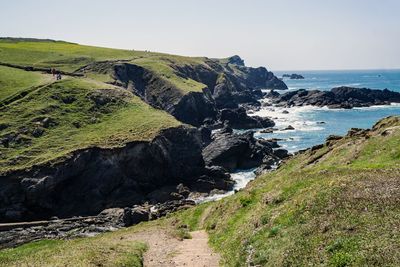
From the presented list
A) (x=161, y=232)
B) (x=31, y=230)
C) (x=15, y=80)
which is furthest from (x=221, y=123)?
(x=161, y=232)

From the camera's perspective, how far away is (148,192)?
245ft

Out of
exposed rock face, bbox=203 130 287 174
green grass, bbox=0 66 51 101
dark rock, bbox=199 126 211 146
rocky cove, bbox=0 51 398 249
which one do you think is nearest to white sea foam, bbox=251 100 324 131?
dark rock, bbox=199 126 211 146

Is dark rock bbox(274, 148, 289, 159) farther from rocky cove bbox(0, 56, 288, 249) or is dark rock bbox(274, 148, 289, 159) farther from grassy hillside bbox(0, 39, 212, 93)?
grassy hillside bbox(0, 39, 212, 93)

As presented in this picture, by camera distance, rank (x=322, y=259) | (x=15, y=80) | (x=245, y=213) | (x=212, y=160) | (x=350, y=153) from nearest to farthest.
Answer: (x=322, y=259) < (x=245, y=213) < (x=350, y=153) < (x=212, y=160) < (x=15, y=80)

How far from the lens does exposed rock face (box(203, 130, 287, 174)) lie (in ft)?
297

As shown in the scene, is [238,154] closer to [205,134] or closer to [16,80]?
[205,134]

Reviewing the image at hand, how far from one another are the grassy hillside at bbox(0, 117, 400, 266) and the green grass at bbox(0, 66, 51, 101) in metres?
77.3

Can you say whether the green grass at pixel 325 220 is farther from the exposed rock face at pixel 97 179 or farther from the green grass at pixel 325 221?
the exposed rock face at pixel 97 179

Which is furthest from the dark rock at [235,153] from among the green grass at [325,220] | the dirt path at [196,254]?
the dirt path at [196,254]

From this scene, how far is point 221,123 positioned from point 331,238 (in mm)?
112823

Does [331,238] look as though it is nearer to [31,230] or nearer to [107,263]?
[107,263]

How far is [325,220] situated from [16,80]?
3987 inches

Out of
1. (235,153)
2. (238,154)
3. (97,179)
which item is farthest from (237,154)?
(97,179)

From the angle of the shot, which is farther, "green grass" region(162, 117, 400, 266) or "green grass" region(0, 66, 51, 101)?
"green grass" region(0, 66, 51, 101)
